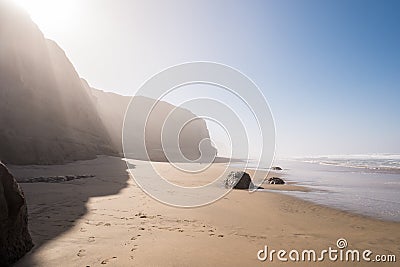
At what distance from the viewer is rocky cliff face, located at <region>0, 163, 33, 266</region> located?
437 cm

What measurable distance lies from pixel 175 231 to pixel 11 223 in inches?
145

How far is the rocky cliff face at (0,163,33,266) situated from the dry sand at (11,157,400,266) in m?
0.24

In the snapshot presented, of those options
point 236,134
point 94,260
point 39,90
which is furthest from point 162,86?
point 39,90

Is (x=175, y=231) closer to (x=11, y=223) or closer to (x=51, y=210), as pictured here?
(x=11, y=223)

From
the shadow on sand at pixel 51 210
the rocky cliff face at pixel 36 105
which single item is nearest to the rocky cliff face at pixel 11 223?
the shadow on sand at pixel 51 210

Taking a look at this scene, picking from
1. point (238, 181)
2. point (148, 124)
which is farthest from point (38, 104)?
point (148, 124)

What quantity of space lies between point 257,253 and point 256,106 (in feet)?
21.4

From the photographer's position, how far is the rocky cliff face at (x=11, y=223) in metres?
4.37

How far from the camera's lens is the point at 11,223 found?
A: 15.1ft

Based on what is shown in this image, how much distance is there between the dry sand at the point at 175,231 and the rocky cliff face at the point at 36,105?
1168 cm

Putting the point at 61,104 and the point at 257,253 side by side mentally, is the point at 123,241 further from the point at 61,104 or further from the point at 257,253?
the point at 61,104

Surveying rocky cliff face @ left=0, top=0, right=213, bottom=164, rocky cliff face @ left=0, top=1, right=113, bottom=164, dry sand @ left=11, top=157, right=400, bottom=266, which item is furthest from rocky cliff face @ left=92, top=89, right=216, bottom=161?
dry sand @ left=11, top=157, right=400, bottom=266

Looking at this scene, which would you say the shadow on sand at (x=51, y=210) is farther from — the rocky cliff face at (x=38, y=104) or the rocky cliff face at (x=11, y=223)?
the rocky cliff face at (x=38, y=104)

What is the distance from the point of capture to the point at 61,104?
34.5 m
